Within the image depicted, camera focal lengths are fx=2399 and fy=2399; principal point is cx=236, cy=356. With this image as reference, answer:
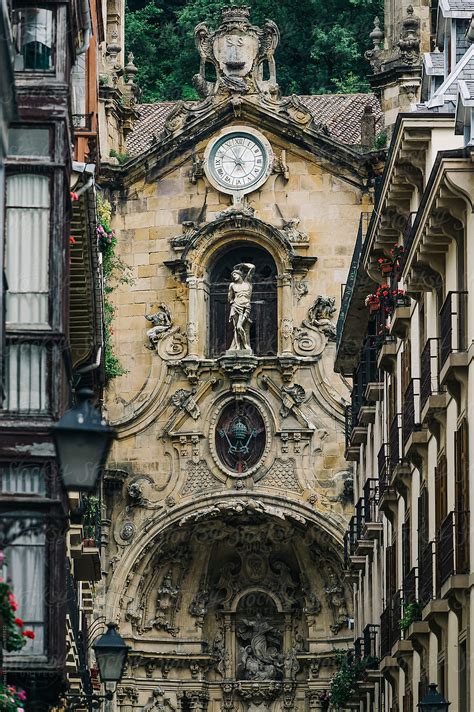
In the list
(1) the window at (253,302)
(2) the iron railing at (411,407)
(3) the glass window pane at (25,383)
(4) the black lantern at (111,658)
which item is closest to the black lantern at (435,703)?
(4) the black lantern at (111,658)

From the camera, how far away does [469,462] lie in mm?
29656

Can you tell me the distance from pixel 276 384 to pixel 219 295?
296 cm

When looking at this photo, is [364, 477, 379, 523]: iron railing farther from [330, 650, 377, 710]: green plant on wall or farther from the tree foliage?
the tree foliage

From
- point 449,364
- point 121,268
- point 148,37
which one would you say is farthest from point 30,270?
point 148,37

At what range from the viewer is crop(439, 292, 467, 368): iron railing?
30703 mm

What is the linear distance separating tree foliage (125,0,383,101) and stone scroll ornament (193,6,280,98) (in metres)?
14.1

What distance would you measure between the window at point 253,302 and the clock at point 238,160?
5.19 feet

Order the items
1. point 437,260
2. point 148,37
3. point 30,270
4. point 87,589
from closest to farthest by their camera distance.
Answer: point 30,270 < point 437,260 < point 87,589 < point 148,37

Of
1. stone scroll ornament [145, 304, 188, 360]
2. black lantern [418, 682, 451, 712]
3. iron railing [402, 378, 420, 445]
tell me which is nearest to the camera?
black lantern [418, 682, 451, 712]

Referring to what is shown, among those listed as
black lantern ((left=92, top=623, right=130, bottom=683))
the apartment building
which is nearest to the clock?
the apartment building

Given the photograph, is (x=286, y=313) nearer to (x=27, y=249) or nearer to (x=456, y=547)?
(x=456, y=547)

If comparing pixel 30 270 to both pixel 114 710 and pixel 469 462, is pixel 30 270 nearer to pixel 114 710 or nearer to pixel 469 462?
pixel 469 462

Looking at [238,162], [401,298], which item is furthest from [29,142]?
[238,162]

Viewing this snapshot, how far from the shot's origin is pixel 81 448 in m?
18.5
